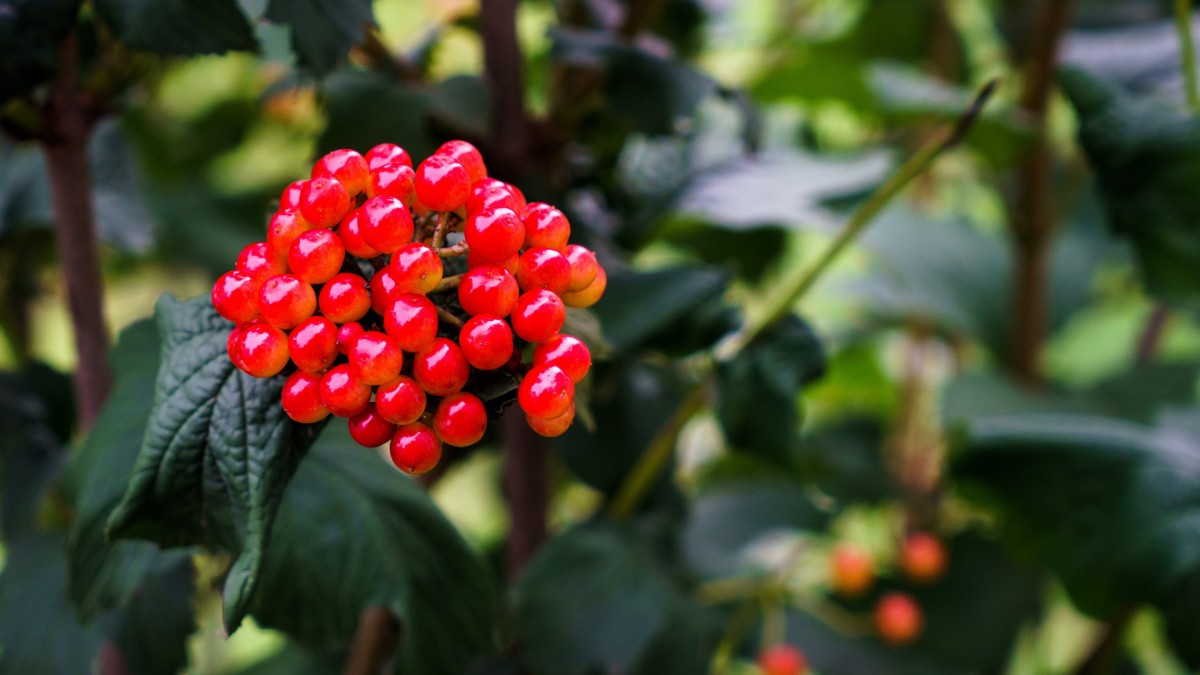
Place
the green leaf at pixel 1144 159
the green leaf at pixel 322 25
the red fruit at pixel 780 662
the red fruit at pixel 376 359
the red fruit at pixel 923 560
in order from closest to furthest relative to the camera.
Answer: the red fruit at pixel 376 359 < the green leaf at pixel 322 25 < the green leaf at pixel 1144 159 < the red fruit at pixel 780 662 < the red fruit at pixel 923 560

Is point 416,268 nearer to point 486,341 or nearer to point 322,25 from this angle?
point 486,341

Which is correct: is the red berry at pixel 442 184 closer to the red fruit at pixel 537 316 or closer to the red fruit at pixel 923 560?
the red fruit at pixel 537 316

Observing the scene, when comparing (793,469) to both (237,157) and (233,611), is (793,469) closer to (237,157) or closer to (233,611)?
(233,611)

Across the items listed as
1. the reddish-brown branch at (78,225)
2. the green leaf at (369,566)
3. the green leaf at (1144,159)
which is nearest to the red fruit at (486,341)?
the green leaf at (369,566)

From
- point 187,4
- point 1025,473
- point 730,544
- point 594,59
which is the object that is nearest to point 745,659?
point 730,544

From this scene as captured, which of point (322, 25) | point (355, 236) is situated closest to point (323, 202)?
point (355, 236)

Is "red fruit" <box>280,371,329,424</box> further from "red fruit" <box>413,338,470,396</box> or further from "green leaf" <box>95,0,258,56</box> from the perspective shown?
"green leaf" <box>95,0,258,56</box>

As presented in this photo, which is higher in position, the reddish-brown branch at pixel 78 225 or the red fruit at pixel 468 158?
the red fruit at pixel 468 158
